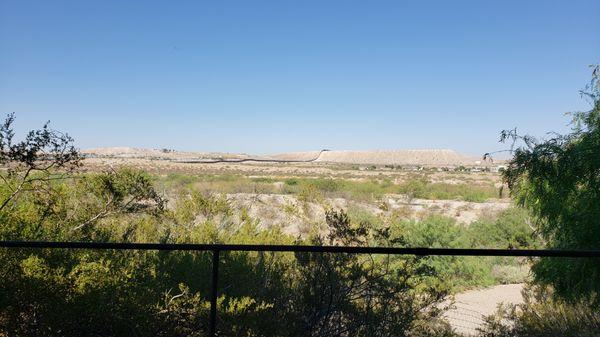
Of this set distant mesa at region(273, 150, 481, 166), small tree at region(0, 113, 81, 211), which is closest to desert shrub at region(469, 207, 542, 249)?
small tree at region(0, 113, 81, 211)

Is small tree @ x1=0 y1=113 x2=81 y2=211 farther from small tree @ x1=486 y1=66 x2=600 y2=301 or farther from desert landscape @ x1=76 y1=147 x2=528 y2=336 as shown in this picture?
small tree @ x1=486 y1=66 x2=600 y2=301

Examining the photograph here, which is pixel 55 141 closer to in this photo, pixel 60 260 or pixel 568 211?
pixel 60 260

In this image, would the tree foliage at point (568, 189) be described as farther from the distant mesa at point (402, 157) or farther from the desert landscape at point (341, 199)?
the distant mesa at point (402, 157)

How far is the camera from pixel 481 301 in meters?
11.7

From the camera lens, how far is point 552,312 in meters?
8.04

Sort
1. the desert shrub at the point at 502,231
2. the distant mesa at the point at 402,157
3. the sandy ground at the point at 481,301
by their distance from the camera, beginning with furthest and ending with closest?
the distant mesa at the point at 402,157
the desert shrub at the point at 502,231
the sandy ground at the point at 481,301

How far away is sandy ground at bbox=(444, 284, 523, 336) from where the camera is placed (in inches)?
→ 396

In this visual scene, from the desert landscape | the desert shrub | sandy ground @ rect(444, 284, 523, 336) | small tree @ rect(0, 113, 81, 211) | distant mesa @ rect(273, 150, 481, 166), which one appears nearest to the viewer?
small tree @ rect(0, 113, 81, 211)

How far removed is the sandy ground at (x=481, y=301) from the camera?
10.1 m

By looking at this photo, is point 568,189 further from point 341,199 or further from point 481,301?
point 341,199

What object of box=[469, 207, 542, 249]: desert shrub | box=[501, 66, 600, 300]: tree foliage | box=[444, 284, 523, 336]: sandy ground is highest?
box=[501, 66, 600, 300]: tree foliage

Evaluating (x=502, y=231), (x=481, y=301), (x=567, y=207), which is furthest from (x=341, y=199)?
(x=567, y=207)

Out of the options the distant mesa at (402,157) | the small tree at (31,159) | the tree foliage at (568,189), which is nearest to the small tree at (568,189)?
the tree foliage at (568,189)

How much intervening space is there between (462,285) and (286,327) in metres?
8.92
